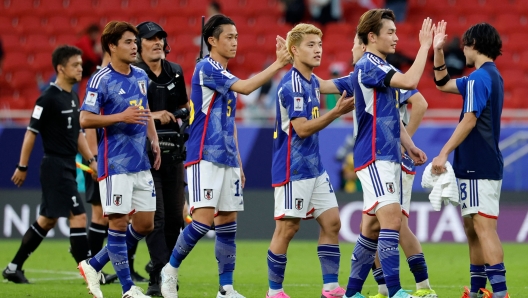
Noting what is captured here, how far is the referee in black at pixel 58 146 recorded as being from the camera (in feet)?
33.3

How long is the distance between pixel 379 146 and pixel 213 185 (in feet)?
4.95

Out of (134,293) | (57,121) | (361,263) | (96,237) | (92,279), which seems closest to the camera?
(361,263)

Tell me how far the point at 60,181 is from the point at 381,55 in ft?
15.0

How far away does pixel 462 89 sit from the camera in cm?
751

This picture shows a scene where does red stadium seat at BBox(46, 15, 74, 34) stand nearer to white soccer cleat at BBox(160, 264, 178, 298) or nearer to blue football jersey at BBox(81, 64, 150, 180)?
blue football jersey at BBox(81, 64, 150, 180)

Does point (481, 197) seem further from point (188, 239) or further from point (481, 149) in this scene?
point (188, 239)

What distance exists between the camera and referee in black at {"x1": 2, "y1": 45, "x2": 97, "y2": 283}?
10.2 m

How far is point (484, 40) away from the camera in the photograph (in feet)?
24.5

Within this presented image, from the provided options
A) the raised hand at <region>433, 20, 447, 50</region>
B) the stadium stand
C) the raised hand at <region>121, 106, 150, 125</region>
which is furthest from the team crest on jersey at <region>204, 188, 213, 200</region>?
the stadium stand

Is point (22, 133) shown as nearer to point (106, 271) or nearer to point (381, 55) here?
point (106, 271)

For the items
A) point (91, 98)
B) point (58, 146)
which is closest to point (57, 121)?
point (58, 146)

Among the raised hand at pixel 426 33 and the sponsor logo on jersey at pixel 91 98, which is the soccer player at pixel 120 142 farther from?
the raised hand at pixel 426 33

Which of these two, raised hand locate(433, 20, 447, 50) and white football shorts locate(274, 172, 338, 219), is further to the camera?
white football shorts locate(274, 172, 338, 219)

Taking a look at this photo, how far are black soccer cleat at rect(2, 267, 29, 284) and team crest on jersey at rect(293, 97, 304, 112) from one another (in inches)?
164
